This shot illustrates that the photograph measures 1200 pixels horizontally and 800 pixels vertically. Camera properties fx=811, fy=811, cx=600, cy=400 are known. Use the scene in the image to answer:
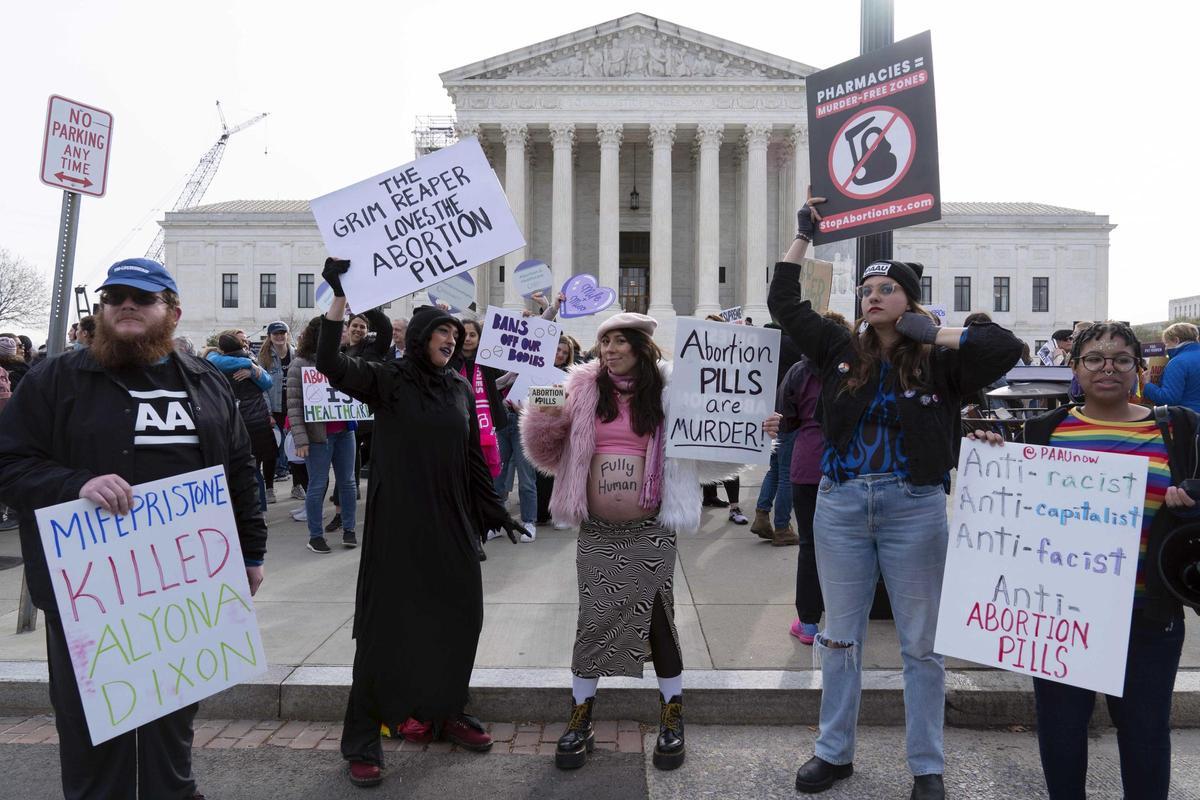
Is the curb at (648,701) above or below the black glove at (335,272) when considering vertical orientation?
below

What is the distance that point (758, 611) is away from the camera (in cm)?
554

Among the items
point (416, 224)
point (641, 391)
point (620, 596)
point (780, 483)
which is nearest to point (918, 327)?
point (641, 391)

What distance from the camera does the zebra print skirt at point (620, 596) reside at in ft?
12.0

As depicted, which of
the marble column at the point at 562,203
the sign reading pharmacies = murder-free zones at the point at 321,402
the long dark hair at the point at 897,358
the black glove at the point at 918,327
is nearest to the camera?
the black glove at the point at 918,327

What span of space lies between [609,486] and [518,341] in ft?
13.2

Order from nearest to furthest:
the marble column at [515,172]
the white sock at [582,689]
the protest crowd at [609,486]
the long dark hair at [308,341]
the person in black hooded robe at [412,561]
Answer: the protest crowd at [609,486] < the person in black hooded robe at [412,561] < the white sock at [582,689] < the long dark hair at [308,341] < the marble column at [515,172]

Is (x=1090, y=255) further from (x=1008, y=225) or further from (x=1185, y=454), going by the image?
(x=1185, y=454)

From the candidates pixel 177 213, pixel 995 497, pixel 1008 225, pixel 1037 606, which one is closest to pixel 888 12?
pixel 995 497

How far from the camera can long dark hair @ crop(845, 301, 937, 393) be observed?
10.7 feet

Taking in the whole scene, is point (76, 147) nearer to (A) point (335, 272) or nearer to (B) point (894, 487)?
(A) point (335, 272)

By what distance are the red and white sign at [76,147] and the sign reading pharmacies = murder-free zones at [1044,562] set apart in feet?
18.5

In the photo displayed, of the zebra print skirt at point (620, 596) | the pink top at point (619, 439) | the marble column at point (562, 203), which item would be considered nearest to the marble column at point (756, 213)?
the marble column at point (562, 203)

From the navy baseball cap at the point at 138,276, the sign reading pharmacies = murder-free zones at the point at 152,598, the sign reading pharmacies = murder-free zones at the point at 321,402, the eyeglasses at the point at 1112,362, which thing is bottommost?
the sign reading pharmacies = murder-free zones at the point at 152,598

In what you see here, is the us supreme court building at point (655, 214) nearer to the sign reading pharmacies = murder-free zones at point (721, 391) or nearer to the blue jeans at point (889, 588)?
the sign reading pharmacies = murder-free zones at point (721, 391)
